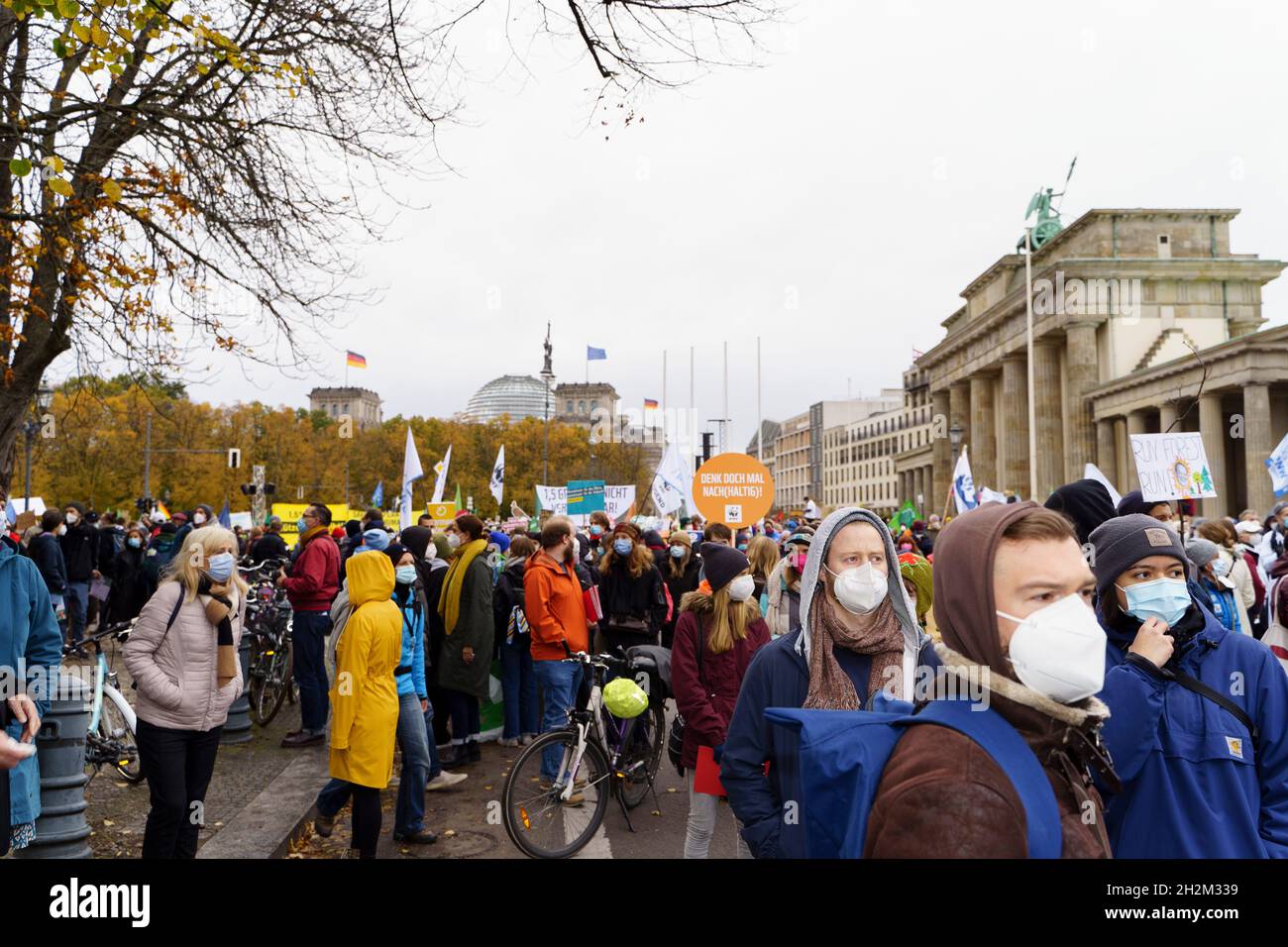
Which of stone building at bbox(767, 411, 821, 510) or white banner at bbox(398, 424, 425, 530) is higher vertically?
stone building at bbox(767, 411, 821, 510)

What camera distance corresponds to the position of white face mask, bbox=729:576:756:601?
16.9 ft

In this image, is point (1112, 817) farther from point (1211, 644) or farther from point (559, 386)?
point (559, 386)

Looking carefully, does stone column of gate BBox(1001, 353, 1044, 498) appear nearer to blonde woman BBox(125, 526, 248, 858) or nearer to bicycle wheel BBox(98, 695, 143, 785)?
bicycle wheel BBox(98, 695, 143, 785)

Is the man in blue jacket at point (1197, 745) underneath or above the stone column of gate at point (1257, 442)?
underneath

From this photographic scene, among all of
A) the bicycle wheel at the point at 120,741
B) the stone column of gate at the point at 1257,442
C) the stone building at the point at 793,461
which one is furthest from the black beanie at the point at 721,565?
the stone building at the point at 793,461

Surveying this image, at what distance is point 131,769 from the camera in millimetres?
7680

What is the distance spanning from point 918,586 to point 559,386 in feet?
494

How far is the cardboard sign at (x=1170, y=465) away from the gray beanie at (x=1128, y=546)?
9.82m

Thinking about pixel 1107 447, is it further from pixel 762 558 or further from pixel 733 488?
pixel 762 558

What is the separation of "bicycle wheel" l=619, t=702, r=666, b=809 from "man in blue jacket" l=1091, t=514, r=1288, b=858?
173 inches

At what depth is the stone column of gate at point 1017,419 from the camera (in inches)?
2559

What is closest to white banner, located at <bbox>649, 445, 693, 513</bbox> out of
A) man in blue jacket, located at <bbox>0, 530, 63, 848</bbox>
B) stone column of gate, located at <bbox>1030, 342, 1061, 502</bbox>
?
man in blue jacket, located at <bbox>0, 530, 63, 848</bbox>

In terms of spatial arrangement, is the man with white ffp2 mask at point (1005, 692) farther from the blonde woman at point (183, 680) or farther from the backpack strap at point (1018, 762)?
the blonde woman at point (183, 680)
